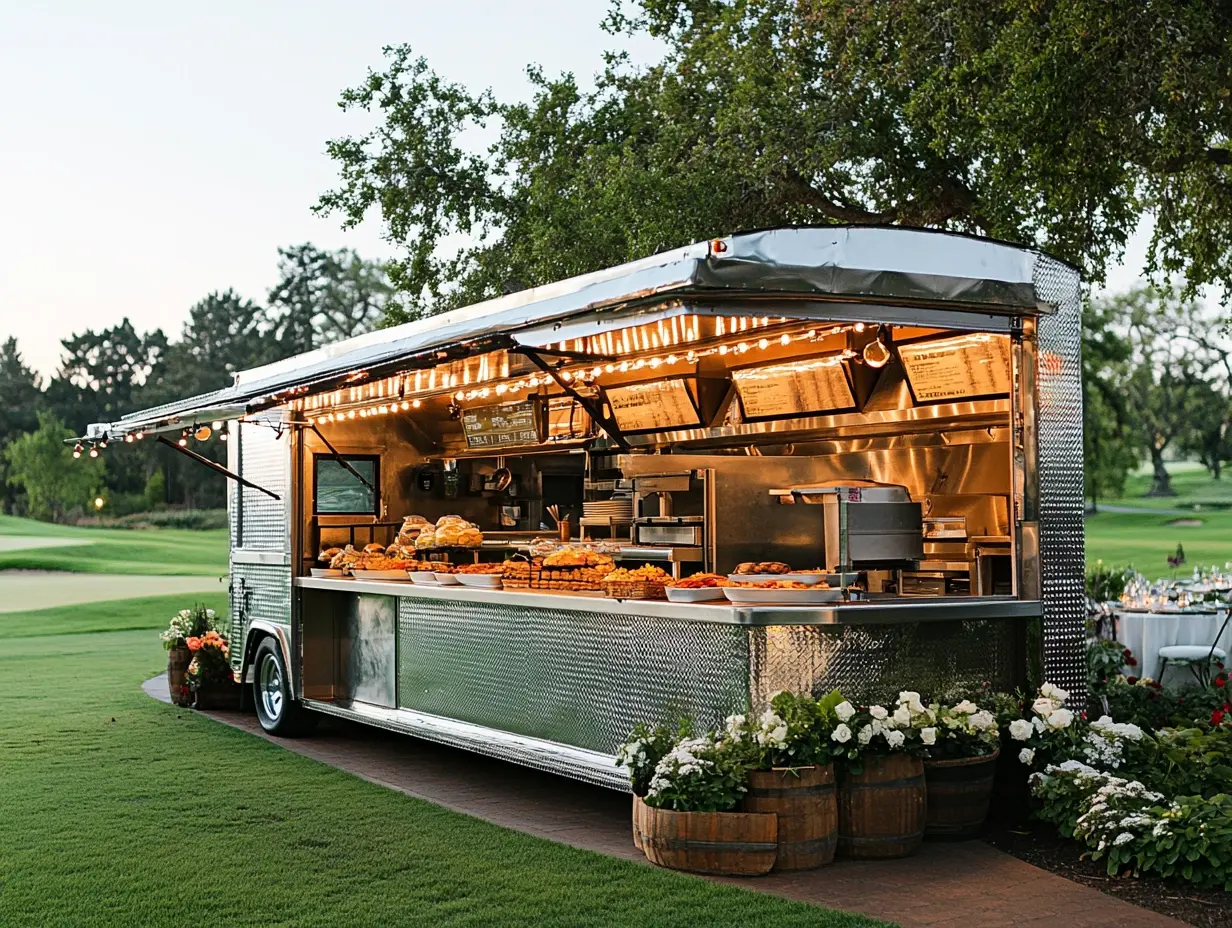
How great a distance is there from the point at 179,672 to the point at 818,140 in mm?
8070

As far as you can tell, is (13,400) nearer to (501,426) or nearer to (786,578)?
(501,426)

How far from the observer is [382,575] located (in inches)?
403

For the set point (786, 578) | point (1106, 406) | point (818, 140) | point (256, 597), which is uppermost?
point (818, 140)

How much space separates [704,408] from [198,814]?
16.7 ft

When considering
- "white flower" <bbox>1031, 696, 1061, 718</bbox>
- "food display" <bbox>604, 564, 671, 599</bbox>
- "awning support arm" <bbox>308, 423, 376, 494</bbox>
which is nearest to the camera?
"white flower" <bbox>1031, 696, 1061, 718</bbox>

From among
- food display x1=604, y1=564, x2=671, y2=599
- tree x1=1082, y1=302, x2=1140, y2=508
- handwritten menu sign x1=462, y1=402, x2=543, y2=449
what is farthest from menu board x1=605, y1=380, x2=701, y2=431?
tree x1=1082, y1=302, x2=1140, y2=508

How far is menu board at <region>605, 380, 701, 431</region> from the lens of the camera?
1135cm

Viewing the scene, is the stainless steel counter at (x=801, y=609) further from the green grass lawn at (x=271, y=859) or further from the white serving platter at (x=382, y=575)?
the white serving platter at (x=382, y=575)

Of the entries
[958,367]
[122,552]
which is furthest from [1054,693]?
[122,552]

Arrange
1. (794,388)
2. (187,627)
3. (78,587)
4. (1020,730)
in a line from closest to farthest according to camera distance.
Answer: (1020,730)
(794,388)
(187,627)
(78,587)

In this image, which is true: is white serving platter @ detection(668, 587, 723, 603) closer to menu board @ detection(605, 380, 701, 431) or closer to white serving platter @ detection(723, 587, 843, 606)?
white serving platter @ detection(723, 587, 843, 606)

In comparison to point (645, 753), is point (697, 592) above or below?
above

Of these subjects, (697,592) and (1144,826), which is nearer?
(1144,826)

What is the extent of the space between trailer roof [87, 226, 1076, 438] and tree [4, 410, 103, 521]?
5559cm
